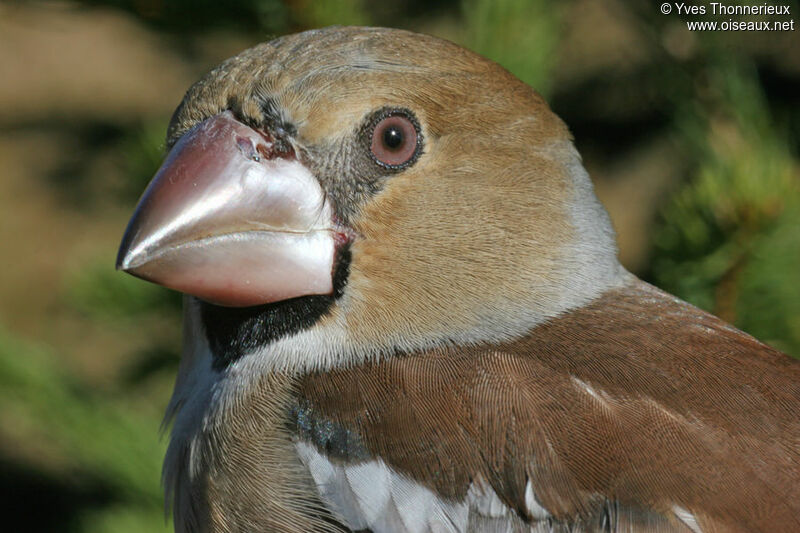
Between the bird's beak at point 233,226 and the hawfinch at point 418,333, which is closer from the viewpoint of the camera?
the hawfinch at point 418,333

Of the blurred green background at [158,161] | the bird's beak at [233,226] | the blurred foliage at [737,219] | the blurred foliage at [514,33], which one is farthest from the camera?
the blurred foliage at [514,33]

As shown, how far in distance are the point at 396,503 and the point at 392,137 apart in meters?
0.52

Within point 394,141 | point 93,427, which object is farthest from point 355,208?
point 93,427

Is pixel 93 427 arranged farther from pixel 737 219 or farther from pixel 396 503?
pixel 737 219

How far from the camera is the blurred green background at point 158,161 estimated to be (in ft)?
5.32

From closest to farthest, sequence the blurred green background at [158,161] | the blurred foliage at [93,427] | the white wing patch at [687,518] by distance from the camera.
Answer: the white wing patch at [687,518] < the blurred green background at [158,161] < the blurred foliage at [93,427]

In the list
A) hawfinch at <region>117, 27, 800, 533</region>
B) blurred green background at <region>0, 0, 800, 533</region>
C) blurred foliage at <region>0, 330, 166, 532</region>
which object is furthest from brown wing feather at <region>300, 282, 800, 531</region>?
blurred foliage at <region>0, 330, 166, 532</region>

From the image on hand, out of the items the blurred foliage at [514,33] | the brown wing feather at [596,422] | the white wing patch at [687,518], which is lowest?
the white wing patch at [687,518]

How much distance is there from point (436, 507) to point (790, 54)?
5.79 ft

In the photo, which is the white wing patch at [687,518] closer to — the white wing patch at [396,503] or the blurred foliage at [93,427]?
the white wing patch at [396,503]

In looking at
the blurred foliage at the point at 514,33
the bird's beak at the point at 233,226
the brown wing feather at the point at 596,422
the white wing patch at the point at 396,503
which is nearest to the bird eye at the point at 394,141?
the bird's beak at the point at 233,226

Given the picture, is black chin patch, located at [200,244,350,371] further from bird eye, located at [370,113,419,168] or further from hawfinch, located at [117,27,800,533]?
bird eye, located at [370,113,419,168]

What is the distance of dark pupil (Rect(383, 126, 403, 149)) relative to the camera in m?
1.28

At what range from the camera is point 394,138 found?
128 cm
